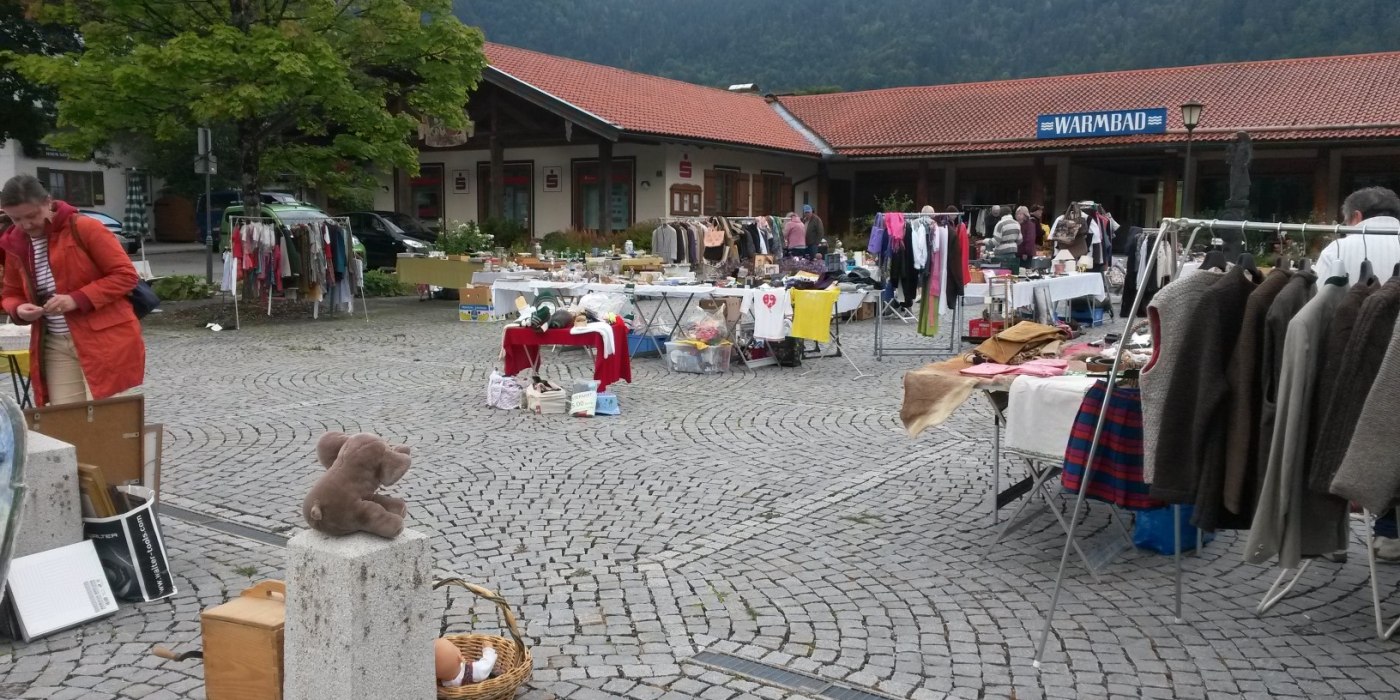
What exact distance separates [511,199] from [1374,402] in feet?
81.0

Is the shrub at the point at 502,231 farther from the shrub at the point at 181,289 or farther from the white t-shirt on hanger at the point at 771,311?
the white t-shirt on hanger at the point at 771,311

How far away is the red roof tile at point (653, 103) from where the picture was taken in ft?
76.4

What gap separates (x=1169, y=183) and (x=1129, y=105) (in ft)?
9.04

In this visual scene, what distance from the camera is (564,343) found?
8.37m

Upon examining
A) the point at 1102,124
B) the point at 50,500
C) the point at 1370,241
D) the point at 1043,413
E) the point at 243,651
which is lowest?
the point at 243,651

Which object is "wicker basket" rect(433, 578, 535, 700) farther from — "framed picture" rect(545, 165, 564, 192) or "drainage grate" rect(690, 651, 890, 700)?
"framed picture" rect(545, 165, 564, 192)

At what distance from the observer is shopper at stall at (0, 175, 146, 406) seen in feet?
16.0

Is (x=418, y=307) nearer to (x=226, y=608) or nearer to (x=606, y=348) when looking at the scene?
(x=606, y=348)

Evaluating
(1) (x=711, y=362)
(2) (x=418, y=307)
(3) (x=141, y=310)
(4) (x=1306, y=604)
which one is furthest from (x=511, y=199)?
(4) (x=1306, y=604)

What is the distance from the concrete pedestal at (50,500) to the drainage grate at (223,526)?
988 mm

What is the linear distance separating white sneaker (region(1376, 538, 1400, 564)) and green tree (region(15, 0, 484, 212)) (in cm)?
1239

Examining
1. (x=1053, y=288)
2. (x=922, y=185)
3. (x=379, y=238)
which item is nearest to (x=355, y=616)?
(x=1053, y=288)

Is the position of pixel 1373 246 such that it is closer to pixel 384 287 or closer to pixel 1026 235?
pixel 1026 235

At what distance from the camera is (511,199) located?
26656 millimetres
